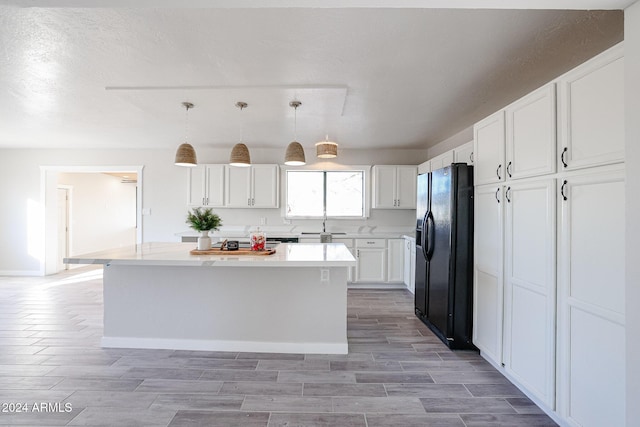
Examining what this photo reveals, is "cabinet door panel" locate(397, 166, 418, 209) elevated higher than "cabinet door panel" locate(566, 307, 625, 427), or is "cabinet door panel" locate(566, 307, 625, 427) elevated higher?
"cabinet door panel" locate(397, 166, 418, 209)

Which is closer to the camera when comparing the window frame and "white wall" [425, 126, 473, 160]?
"white wall" [425, 126, 473, 160]

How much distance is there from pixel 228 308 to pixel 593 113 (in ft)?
9.54

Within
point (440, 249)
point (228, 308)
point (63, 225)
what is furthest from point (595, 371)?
point (63, 225)

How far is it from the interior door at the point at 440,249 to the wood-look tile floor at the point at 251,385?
0.92 ft

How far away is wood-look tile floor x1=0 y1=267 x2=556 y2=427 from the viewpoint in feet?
6.18

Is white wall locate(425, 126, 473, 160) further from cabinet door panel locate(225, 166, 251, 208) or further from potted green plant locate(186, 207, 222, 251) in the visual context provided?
potted green plant locate(186, 207, 222, 251)

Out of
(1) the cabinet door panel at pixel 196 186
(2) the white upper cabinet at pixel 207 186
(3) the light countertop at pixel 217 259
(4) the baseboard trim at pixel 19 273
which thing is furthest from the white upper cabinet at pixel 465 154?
(4) the baseboard trim at pixel 19 273

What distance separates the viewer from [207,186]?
521 cm

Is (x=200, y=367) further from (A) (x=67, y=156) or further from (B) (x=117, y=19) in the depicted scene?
(A) (x=67, y=156)

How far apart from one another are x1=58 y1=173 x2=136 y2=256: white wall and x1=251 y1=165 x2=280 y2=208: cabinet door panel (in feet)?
14.5

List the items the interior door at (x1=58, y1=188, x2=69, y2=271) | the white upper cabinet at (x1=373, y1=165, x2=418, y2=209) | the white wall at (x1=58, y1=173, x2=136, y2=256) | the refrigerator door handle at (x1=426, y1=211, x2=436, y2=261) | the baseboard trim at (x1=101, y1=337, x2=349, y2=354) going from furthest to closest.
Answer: the white wall at (x1=58, y1=173, x2=136, y2=256)
the interior door at (x1=58, y1=188, x2=69, y2=271)
the white upper cabinet at (x1=373, y1=165, x2=418, y2=209)
the refrigerator door handle at (x1=426, y1=211, x2=436, y2=261)
the baseboard trim at (x1=101, y1=337, x2=349, y2=354)

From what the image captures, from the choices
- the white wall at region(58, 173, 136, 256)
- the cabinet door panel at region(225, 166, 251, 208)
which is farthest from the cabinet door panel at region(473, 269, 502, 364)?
the white wall at region(58, 173, 136, 256)

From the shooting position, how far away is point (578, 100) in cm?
168

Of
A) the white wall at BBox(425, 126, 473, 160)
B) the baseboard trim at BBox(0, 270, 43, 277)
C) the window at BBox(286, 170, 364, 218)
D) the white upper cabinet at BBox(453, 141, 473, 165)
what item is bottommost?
the baseboard trim at BBox(0, 270, 43, 277)
